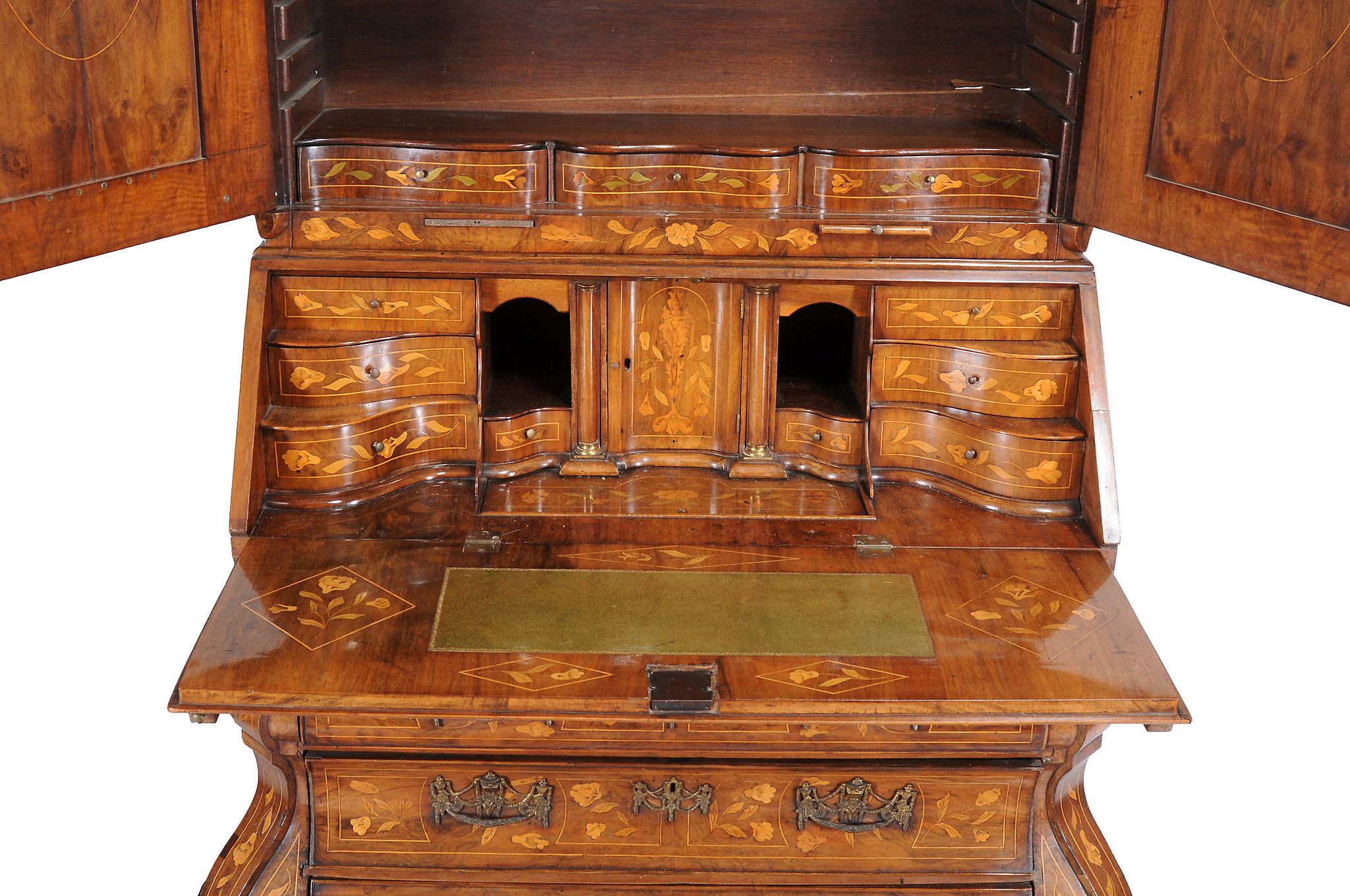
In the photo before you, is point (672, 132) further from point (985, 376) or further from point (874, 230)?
point (985, 376)

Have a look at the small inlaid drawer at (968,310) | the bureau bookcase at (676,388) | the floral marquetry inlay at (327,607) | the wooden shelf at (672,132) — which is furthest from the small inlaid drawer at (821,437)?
the floral marquetry inlay at (327,607)

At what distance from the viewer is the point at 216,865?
3725mm

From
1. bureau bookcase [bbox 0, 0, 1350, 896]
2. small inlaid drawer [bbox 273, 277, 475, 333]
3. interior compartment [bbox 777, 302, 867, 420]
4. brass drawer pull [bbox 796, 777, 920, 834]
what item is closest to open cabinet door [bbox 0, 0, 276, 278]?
bureau bookcase [bbox 0, 0, 1350, 896]

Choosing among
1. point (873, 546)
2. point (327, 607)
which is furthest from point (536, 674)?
point (873, 546)

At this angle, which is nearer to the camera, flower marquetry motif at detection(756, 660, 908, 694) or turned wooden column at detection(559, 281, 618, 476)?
flower marquetry motif at detection(756, 660, 908, 694)

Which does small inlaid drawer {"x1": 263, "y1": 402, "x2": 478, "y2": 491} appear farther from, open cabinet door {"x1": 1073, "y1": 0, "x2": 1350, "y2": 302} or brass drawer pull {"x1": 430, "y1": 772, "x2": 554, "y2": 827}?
open cabinet door {"x1": 1073, "y1": 0, "x2": 1350, "y2": 302}

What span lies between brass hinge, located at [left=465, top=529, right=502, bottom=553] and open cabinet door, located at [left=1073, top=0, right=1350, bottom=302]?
1.61 meters

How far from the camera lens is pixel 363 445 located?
4.08m

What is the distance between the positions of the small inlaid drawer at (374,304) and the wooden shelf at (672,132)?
13.5 inches

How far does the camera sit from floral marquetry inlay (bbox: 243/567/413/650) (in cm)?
354

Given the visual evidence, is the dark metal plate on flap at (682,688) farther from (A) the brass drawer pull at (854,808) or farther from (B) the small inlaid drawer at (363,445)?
(B) the small inlaid drawer at (363,445)

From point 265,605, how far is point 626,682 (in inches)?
33.7

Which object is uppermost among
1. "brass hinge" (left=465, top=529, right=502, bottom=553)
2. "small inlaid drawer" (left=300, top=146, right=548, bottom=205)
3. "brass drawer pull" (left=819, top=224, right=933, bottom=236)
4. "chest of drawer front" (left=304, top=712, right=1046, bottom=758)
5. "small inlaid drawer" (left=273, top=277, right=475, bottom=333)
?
"small inlaid drawer" (left=300, top=146, right=548, bottom=205)

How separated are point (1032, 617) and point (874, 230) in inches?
40.0
